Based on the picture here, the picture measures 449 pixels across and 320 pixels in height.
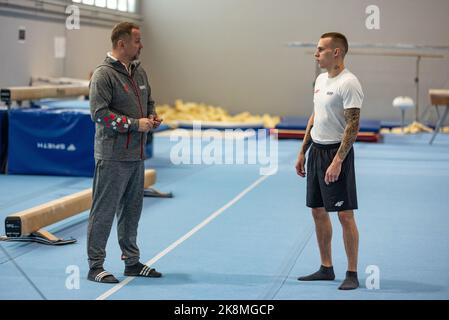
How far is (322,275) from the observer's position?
538 centimetres

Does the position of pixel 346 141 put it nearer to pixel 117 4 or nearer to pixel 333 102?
pixel 333 102

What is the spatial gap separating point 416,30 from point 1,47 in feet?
31.2

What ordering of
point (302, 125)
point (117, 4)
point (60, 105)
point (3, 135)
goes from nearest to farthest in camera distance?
point (3, 135)
point (60, 105)
point (302, 125)
point (117, 4)

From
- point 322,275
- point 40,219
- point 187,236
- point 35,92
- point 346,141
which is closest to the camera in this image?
Result: point 346,141

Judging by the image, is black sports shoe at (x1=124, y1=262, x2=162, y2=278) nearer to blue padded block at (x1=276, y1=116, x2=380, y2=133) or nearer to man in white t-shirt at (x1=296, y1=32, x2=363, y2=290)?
man in white t-shirt at (x1=296, y1=32, x2=363, y2=290)

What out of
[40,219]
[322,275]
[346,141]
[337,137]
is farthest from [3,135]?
[346,141]

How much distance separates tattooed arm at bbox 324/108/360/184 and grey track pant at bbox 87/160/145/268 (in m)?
1.34

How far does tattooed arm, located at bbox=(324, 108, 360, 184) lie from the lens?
4.97 m

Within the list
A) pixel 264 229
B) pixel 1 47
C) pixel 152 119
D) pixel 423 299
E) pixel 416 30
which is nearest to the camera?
pixel 423 299

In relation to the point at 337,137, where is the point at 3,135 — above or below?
below

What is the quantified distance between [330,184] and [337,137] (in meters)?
0.32

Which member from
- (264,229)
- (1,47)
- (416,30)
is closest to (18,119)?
(1,47)
